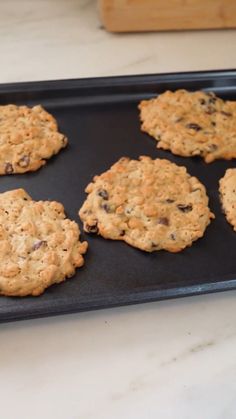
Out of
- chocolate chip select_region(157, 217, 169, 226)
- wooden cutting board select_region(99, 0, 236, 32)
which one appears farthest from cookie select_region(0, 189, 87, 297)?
wooden cutting board select_region(99, 0, 236, 32)

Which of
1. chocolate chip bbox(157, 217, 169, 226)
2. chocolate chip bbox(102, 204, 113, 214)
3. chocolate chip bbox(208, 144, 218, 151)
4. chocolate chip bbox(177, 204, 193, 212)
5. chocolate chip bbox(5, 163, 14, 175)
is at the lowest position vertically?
chocolate chip bbox(157, 217, 169, 226)

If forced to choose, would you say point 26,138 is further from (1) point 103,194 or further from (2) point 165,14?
(2) point 165,14

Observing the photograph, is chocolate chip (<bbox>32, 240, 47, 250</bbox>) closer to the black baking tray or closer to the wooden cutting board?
the black baking tray

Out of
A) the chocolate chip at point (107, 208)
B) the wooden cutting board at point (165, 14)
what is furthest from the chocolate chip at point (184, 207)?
the wooden cutting board at point (165, 14)

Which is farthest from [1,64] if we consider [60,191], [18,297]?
[18,297]

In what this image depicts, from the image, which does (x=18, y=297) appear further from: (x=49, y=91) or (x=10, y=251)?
(x=49, y=91)

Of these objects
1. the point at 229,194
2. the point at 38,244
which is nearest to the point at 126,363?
the point at 38,244
